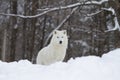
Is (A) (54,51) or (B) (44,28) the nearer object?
(A) (54,51)

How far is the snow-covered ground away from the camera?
6.12 metres

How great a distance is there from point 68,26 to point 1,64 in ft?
69.3

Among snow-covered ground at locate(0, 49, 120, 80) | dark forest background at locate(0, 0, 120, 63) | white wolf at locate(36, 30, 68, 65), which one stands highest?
snow-covered ground at locate(0, 49, 120, 80)

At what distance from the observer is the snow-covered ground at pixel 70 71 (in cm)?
612

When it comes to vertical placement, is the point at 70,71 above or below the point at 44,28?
above

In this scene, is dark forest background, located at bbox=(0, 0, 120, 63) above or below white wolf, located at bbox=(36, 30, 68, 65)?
below

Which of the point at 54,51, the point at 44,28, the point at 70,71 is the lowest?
the point at 44,28

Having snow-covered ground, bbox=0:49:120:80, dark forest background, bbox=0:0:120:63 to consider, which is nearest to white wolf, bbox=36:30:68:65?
snow-covered ground, bbox=0:49:120:80

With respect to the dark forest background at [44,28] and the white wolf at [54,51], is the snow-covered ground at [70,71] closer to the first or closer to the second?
the white wolf at [54,51]

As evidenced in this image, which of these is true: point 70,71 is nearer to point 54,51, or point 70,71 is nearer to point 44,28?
point 54,51

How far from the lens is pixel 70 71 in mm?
6305

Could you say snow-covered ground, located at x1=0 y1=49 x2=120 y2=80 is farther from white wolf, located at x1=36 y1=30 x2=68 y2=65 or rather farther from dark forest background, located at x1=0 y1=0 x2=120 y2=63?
dark forest background, located at x1=0 y1=0 x2=120 y2=63

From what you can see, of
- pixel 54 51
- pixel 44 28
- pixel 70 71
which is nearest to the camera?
pixel 70 71

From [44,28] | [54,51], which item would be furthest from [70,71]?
[44,28]
